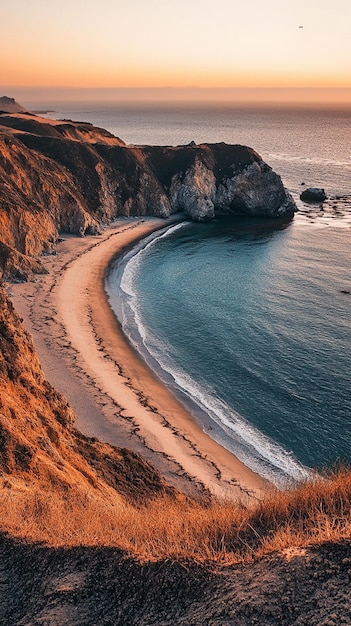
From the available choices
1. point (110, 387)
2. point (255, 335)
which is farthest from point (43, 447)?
point (255, 335)

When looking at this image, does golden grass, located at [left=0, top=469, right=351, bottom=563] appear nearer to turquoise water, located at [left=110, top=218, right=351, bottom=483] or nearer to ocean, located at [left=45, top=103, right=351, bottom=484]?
ocean, located at [left=45, top=103, right=351, bottom=484]

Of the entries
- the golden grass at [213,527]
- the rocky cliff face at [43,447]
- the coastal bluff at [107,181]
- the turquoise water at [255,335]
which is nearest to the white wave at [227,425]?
the turquoise water at [255,335]

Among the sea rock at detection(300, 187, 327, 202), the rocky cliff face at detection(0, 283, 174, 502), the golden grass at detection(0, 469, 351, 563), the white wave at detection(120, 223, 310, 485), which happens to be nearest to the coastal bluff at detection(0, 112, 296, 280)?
the sea rock at detection(300, 187, 327, 202)

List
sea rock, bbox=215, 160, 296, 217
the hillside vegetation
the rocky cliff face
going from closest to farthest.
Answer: the hillside vegetation → the rocky cliff face → sea rock, bbox=215, 160, 296, 217

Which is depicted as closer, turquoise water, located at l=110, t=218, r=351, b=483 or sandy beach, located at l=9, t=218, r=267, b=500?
sandy beach, located at l=9, t=218, r=267, b=500

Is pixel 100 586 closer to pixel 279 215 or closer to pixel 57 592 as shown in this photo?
pixel 57 592

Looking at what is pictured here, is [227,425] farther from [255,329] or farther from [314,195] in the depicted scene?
[314,195]

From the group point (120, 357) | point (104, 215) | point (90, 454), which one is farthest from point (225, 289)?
point (90, 454)
